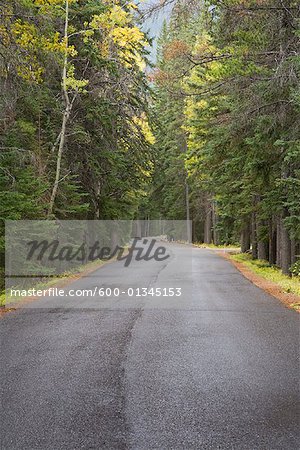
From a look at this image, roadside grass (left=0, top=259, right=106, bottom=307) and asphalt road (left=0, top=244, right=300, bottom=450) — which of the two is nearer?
asphalt road (left=0, top=244, right=300, bottom=450)

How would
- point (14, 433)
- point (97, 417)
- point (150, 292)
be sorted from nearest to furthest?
1. point (14, 433)
2. point (97, 417)
3. point (150, 292)

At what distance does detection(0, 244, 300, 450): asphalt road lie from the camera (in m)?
4.12

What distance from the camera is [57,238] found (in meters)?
17.5

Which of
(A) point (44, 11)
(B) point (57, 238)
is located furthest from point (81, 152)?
(A) point (44, 11)

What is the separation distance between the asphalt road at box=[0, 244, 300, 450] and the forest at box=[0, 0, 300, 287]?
161 inches

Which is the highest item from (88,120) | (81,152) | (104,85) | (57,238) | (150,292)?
(104,85)

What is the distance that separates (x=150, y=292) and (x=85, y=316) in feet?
12.6

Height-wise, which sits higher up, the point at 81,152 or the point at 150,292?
the point at 81,152

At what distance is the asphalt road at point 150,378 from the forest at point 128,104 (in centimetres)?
409

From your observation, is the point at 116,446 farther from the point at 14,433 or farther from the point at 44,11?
the point at 44,11

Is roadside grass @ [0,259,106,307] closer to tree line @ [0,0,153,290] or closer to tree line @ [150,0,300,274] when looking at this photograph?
tree line @ [0,0,153,290]

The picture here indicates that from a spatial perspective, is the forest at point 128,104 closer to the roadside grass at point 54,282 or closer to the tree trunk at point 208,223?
the roadside grass at point 54,282

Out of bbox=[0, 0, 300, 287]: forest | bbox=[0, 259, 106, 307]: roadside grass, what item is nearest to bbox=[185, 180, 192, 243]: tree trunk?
bbox=[0, 0, 300, 287]: forest

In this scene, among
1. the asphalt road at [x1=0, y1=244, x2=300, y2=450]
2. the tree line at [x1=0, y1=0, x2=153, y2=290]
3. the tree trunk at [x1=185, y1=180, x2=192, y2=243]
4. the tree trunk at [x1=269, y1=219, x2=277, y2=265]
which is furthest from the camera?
the tree trunk at [x1=185, y1=180, x2=192, y2=243]
